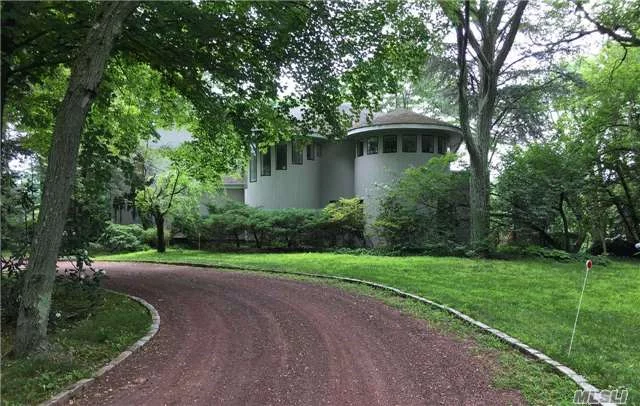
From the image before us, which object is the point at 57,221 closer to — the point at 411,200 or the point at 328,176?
the point at 411,200

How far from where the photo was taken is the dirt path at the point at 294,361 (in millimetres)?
4930

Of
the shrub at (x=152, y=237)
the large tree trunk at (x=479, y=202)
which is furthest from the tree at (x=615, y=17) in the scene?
the shrub at (x=152, y=237)

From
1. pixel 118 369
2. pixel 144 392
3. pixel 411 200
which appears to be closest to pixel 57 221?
pixel 118 369

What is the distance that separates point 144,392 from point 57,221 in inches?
95.9

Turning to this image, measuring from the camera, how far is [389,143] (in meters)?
23.5

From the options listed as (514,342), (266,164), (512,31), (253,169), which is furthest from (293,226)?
(514,342)

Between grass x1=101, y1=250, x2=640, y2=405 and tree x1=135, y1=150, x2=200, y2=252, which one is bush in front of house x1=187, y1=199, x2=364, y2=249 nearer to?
tree x1=135, y1=150, x2=200, y2=252

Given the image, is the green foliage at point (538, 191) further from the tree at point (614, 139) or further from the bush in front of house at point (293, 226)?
the bush in front of house at point (293, 226)

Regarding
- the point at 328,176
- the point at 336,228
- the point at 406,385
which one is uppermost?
the point at 328,176

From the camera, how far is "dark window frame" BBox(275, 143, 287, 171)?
83.0 ft

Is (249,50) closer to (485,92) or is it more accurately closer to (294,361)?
(294,361)

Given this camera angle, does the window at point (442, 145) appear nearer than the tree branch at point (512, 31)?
No

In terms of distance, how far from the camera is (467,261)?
16.7 metres

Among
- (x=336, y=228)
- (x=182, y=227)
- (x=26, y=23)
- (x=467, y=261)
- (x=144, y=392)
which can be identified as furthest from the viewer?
(x=182, y=227)
